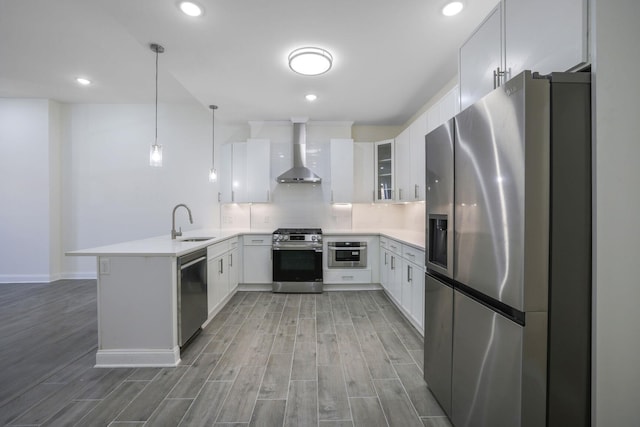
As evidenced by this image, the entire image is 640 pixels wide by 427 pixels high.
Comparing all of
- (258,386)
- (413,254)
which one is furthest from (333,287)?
(258,386)

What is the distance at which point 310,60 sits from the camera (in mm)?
2479

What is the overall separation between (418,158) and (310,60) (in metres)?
1.66

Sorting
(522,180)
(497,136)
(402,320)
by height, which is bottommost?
(402,320)

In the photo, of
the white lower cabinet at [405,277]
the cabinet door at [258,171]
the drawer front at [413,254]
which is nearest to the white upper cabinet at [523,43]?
the drawer front at [413,254]

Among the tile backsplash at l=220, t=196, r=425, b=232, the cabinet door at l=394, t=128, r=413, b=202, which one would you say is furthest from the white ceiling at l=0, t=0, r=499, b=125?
the tile backsplash at l=220, t=196, r=425, b=232

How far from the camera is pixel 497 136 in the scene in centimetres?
108

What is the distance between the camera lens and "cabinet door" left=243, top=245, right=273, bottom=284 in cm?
403

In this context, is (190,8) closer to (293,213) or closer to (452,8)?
(452,8)

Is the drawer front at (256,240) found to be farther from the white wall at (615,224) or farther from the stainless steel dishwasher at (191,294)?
the white wall at (615,224)

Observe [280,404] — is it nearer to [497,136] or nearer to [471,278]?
[471,278]

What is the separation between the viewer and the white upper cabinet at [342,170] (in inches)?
170

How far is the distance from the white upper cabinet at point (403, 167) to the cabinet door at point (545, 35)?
84.6 inches

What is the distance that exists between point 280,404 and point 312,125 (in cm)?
393

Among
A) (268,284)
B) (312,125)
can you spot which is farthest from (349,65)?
(268,284)
